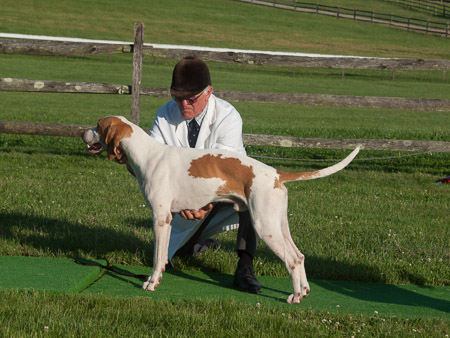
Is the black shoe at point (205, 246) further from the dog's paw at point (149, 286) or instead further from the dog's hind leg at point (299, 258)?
the dog's hind leg at point (299, 258)

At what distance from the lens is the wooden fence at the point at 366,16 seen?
63.1 metres

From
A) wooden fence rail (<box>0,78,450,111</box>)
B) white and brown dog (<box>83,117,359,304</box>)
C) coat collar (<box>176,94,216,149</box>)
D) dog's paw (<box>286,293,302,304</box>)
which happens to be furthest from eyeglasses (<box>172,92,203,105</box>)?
wooden fence rail (<box>0,78,450,111</box>)

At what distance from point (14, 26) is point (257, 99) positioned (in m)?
38.7

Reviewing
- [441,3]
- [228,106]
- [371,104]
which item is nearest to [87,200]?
[228,106]

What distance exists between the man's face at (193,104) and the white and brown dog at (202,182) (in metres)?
0.60

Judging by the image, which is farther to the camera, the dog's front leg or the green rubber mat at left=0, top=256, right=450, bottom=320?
the green rubber mat at left=0, top=256, right=450, bottom=320

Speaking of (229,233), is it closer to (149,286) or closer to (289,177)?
(149,286)

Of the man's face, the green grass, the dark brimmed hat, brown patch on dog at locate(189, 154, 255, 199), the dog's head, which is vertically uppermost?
the dark brimmed hat

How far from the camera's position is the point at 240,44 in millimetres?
48688

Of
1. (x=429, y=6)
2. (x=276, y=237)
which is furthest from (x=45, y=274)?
(x=429, y=6)

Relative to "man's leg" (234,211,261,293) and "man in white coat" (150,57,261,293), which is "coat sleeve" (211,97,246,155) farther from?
"man's leg" (234,211,261,293)

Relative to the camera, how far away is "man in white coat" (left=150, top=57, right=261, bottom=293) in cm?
523

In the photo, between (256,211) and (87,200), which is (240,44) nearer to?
(87,200)

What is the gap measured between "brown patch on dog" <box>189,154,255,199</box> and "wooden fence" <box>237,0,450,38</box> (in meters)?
60.5
